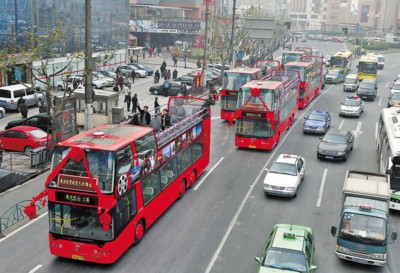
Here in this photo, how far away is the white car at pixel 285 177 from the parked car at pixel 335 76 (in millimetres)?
39982

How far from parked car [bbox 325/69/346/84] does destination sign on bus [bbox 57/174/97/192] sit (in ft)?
172

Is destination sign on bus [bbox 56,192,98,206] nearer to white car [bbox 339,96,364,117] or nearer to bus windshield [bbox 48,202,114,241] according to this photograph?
bus windshield [bbox 48,202,114,241]

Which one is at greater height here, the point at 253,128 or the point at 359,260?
the point at 253,128

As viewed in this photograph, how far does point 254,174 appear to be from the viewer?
2750 cm

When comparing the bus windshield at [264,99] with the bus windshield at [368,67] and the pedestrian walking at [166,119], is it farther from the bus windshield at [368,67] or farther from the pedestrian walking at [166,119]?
the bus windshield at [368,67]

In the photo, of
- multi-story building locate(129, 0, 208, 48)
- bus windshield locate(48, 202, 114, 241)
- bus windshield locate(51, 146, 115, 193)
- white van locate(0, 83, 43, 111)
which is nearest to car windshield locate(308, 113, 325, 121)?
white van locate(0, 83, 43, 111)

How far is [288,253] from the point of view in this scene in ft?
51.9

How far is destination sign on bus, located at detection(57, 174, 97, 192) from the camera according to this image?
51.1 feet

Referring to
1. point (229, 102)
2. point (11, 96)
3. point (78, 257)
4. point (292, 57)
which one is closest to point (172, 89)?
point (229, 102)

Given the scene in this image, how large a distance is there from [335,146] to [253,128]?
16.1 feet

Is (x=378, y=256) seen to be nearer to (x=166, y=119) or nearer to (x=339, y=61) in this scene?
(x=166, y=119)

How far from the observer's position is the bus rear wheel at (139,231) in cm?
1836

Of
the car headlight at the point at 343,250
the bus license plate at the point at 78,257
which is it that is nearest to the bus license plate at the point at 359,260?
the car headlight at the point at 343,250

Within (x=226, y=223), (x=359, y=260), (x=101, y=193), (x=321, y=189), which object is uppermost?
(x=101, y=193)
